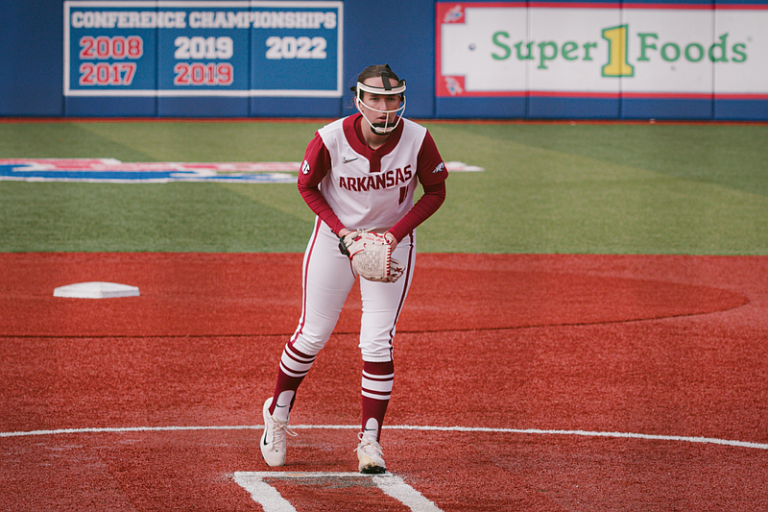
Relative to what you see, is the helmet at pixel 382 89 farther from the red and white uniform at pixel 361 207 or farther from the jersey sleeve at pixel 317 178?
the jersey sleeve at pixel 317 178

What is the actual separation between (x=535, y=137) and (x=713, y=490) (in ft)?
50.4

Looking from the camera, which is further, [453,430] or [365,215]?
[453,430]

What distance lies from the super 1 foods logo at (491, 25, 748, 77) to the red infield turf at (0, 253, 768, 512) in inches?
447

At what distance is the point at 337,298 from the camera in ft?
12.9

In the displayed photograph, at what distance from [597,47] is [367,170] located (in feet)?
54.9

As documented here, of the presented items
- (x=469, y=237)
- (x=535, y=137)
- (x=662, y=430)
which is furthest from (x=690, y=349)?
(x=535, y=137)

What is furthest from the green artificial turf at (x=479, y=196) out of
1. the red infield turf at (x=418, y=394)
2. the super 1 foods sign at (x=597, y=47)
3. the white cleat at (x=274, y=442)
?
the white cleat at (x=274, y=442)

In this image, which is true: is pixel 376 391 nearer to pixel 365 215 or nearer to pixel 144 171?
pixel 365 215

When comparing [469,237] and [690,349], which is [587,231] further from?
[690,349]

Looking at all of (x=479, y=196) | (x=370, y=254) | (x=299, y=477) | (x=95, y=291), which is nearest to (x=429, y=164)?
(x=370, y=254)

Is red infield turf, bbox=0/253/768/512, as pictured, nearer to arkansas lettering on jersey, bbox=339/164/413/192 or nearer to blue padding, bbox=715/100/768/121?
arkansas lettering on jersey, bbox=339/164/413/192

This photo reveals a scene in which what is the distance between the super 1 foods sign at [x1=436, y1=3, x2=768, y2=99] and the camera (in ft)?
63.9

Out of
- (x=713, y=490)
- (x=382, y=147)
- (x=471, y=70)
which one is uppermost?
(x=471, y=70)

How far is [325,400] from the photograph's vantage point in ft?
16.0
